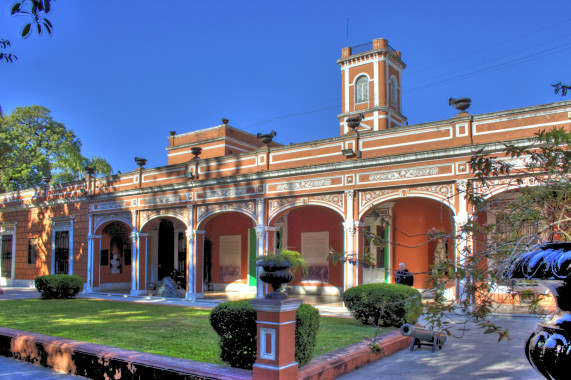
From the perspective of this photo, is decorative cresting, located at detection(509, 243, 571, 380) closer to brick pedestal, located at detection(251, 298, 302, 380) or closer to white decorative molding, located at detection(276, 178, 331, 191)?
brick pedestal, located at detection(251, 298, 302, 380)

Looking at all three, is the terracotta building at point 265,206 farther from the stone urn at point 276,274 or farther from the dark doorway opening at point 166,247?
the stone urn at point 276,274

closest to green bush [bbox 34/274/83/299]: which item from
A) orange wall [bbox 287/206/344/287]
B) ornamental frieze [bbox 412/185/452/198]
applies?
orange wall [bbox 287/206/344/287]

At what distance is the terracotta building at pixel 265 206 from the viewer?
40.9 feet

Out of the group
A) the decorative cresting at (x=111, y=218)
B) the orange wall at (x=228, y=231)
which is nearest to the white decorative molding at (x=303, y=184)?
the orange wall at (x=228, y=231)

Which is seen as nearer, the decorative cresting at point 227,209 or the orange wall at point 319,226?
the decorative cresting at point 227,209

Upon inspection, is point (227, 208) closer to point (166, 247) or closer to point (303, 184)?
point (303, 184)

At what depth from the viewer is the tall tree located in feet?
92.1

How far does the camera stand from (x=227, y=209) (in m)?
16.6

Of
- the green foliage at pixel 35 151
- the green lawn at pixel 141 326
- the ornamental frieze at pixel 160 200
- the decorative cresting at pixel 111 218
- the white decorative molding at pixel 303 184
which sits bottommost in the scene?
the green lawn at pixel 141 326

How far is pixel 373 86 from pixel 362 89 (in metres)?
0.82

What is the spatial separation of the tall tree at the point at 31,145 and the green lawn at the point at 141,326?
615 inches

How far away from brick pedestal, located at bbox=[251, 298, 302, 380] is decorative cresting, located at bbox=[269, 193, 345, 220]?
8.58m

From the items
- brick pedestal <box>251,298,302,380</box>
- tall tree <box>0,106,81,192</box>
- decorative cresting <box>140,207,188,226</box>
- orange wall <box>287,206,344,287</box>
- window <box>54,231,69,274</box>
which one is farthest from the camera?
tall tree <box>0,106,81,192</box>

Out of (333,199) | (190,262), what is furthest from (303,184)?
(190,262)
